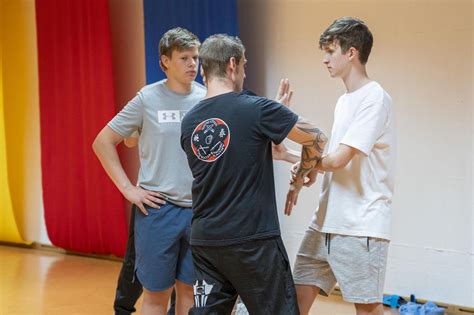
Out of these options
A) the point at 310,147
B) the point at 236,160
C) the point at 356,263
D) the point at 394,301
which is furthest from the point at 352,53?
the point at 394,301

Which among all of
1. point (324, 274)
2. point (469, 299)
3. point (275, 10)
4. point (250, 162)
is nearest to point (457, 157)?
point (469, 299)

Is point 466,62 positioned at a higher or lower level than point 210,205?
higher

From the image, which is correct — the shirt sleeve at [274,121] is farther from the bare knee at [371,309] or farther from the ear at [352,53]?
the bare knee at [371,309]

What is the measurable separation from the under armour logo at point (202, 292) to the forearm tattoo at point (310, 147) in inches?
22.4

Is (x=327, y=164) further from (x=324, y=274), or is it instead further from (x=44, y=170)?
(x=44, y=170)

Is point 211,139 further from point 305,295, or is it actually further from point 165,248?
point 165,248

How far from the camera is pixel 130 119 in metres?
3.81

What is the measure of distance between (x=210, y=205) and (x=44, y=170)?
18.4 feet

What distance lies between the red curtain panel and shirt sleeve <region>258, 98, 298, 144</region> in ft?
15.6

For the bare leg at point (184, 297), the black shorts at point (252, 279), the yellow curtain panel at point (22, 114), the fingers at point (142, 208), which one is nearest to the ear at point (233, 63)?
the black shorts at point (252, 279)

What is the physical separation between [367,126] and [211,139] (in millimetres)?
604

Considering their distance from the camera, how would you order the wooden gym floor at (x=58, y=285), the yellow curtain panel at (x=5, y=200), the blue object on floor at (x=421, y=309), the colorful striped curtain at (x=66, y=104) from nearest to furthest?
1. the blue object on floor at (x=421, y=309)
2. the wooden gym floor at (x=58, y=285)
3. the colorful striped curtain at (x=66, y=104)
4. the yellow curtain panel at (x=5, y=200)

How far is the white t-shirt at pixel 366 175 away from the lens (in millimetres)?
3172

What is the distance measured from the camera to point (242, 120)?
296cm
